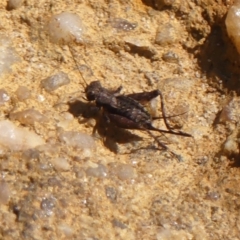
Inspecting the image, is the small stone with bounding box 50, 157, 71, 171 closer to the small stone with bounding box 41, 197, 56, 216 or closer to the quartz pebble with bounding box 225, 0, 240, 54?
the small stone with bounding box 41, 197, 56, 216

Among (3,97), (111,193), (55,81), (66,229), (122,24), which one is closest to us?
(66,229)

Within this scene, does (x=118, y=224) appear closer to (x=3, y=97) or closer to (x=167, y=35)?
(x=3, y=97)

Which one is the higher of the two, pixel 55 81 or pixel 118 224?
pixel 55 81

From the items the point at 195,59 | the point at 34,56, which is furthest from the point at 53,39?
the point at 195,59

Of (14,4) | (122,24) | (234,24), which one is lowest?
(14,4)

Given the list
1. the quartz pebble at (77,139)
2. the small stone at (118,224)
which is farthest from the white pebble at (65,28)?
the small stone at (118,224)

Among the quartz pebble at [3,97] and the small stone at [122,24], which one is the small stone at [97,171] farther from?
the small stone at [122,24]

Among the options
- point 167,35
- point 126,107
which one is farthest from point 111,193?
point 167,35
